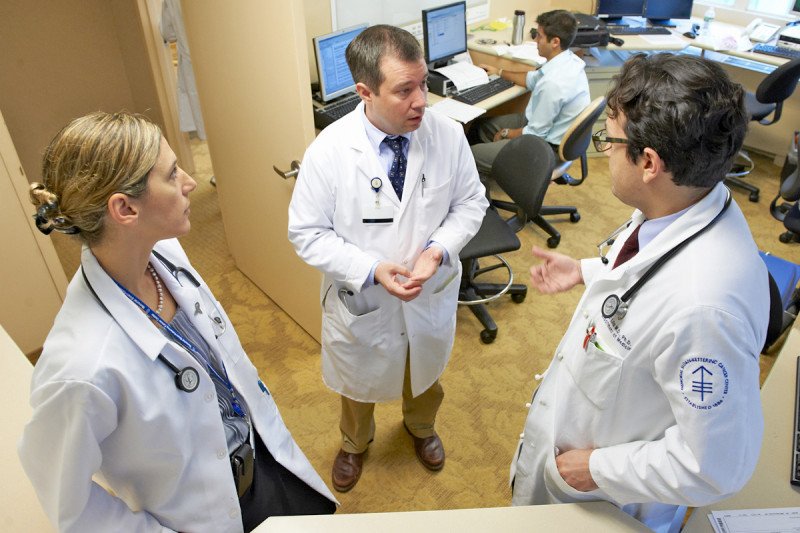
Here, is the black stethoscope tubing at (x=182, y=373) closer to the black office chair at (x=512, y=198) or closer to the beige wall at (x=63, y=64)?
the black office chair at (x=512, y=198)

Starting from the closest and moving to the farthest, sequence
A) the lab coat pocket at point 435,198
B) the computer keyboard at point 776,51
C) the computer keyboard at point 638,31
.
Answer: the lab coat pocket at point 435,198 < the computer keyboard at point 776,51 < the computer keyboard at point 638,31

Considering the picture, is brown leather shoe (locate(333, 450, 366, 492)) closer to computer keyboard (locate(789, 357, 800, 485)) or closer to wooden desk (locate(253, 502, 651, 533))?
wooden desk (locate(253, 502, 651, 533))

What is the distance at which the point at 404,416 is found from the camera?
230cm

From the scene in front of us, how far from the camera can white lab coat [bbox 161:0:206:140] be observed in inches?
128

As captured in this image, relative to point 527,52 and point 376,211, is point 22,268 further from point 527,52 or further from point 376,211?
point 527,52

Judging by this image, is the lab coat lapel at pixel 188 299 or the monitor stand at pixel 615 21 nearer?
the lab coat lapel at pixel 188 299

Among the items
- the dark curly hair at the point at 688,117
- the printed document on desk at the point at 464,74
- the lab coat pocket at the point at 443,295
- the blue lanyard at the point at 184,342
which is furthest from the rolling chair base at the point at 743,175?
the blue lanyard at the point at 184,342

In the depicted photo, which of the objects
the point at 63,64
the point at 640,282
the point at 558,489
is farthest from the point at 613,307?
the point at 63,64

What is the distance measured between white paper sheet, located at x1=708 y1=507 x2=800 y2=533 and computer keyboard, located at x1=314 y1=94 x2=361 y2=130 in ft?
7.43

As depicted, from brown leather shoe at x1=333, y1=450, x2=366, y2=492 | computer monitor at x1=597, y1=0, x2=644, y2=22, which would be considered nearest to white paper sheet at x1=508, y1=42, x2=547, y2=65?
computer monitor at x1=597, y1=0, x2=644, y2=22

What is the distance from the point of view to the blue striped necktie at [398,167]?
1.73 m

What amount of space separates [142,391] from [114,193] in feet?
1.23

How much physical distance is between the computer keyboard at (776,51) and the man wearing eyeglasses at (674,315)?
3379mm

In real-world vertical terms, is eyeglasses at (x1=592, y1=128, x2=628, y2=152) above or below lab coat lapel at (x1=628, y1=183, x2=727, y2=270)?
above
